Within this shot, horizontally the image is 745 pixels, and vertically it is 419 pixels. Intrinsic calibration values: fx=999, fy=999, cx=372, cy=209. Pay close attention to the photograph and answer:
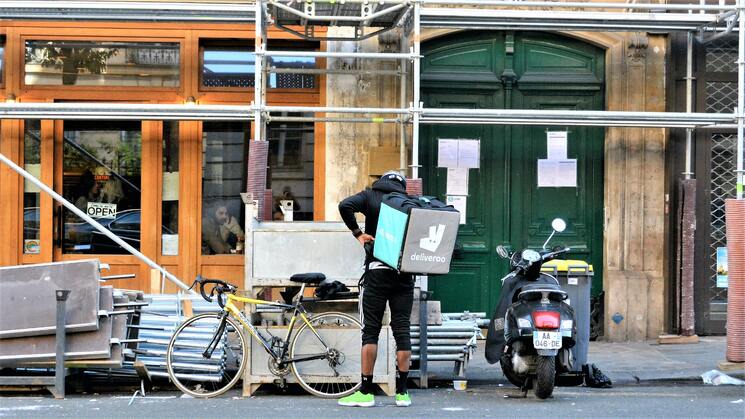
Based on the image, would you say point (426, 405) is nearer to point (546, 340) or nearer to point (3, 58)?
point (546, 340)

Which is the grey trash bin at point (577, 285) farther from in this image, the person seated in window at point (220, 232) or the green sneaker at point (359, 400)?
the person seated in window at point (220, 232)

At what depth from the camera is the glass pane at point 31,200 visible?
11.5 metres

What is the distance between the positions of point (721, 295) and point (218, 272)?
19.3ft

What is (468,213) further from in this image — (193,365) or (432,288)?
(193,365)

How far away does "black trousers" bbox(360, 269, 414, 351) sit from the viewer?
7938 mm

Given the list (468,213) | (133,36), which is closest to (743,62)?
(468,213)

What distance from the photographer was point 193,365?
8.55m

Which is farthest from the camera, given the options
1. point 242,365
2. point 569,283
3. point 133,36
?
point 133,36

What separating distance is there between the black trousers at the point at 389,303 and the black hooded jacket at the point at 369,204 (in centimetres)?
41

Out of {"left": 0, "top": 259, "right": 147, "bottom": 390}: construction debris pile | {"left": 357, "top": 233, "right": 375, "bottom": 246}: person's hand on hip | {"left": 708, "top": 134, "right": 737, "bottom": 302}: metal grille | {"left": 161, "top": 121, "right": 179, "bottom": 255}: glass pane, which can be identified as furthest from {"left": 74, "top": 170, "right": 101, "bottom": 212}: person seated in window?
{"left": 708, "top": 134, "right": 737, "bottom": 302}: metal grille

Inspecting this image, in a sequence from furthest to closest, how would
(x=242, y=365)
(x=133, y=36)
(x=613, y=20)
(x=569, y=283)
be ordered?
(x=133, y=36)
(x=613, y=20)
(x=569, y=283)
(x=242, y=365)

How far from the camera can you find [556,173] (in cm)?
1176

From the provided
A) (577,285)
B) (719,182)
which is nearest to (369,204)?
(577,285)

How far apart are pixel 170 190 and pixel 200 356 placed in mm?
3458
